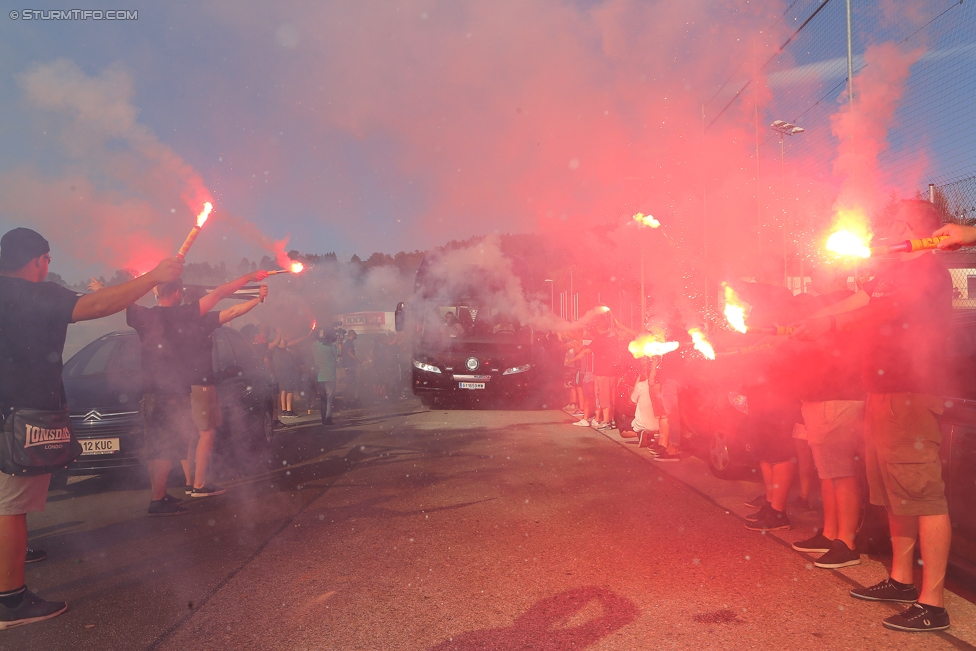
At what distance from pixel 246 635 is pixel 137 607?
0.85 metres

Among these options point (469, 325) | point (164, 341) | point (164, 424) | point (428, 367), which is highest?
point (469, 325)

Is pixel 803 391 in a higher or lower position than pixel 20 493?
higher

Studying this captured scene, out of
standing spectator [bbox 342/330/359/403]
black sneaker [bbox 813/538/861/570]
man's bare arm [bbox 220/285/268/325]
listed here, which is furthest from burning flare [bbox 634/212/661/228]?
standing spectator [bbox 342/330/359/403]

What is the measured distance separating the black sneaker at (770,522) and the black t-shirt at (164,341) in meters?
4.93

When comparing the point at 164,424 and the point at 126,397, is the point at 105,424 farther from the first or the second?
the point at 164,424

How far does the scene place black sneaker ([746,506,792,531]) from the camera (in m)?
4.97

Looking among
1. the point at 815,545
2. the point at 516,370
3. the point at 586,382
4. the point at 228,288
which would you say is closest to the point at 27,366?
the point at 228,288

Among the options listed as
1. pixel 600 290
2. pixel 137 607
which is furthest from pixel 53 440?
pixel 600 290

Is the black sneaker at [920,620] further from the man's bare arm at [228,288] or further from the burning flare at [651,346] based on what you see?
the man's bare arm at [228,288]

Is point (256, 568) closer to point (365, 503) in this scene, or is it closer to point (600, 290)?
point (365, 503)

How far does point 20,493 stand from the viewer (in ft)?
11.6

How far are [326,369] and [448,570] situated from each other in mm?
8137

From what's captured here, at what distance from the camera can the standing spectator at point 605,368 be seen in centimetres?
1030

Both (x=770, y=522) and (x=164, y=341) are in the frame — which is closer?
(x=770, y=522)
